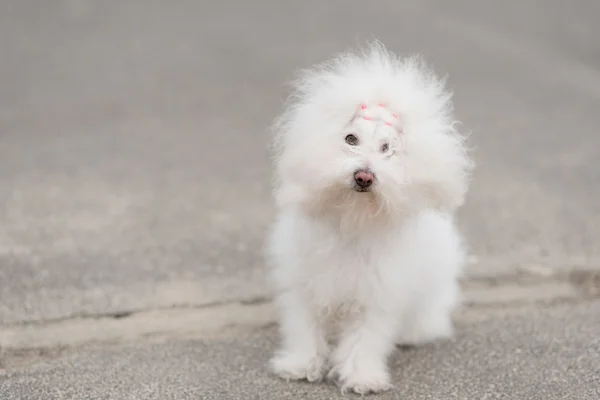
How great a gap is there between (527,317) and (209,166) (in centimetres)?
286

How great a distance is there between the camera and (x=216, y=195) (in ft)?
18.4

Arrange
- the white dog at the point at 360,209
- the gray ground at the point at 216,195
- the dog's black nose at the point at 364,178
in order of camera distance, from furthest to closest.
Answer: the gray ground at the point at 216,195, the white dog at the point at 360,209, the dog's black nose at the point at 364,178

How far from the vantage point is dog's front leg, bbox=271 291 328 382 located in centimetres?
339

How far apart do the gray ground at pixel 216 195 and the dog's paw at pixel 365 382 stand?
63 mm

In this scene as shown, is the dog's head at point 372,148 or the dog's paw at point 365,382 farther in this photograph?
the dog's paw at point 365,382

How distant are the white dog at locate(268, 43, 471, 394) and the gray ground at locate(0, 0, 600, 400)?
0.66 ft

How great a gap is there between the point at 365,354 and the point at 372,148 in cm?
84

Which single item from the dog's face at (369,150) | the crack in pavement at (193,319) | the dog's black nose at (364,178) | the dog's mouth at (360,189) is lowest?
the crack in pavement at (193,319)

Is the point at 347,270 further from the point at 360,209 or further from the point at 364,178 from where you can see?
the point at 364,178

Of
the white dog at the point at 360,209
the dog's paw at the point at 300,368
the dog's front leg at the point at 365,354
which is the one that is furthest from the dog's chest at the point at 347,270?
the dog's paw at the point at 300,368

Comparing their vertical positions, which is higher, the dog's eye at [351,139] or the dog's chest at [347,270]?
the dog's eye at [351,139]

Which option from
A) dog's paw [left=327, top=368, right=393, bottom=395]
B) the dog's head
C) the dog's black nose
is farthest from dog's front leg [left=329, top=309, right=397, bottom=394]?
the dog's black nose

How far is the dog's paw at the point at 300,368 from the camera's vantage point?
3.39 m

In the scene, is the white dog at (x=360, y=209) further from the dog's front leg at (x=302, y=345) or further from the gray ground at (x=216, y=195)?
the gray ground at (x=216, y=195)
